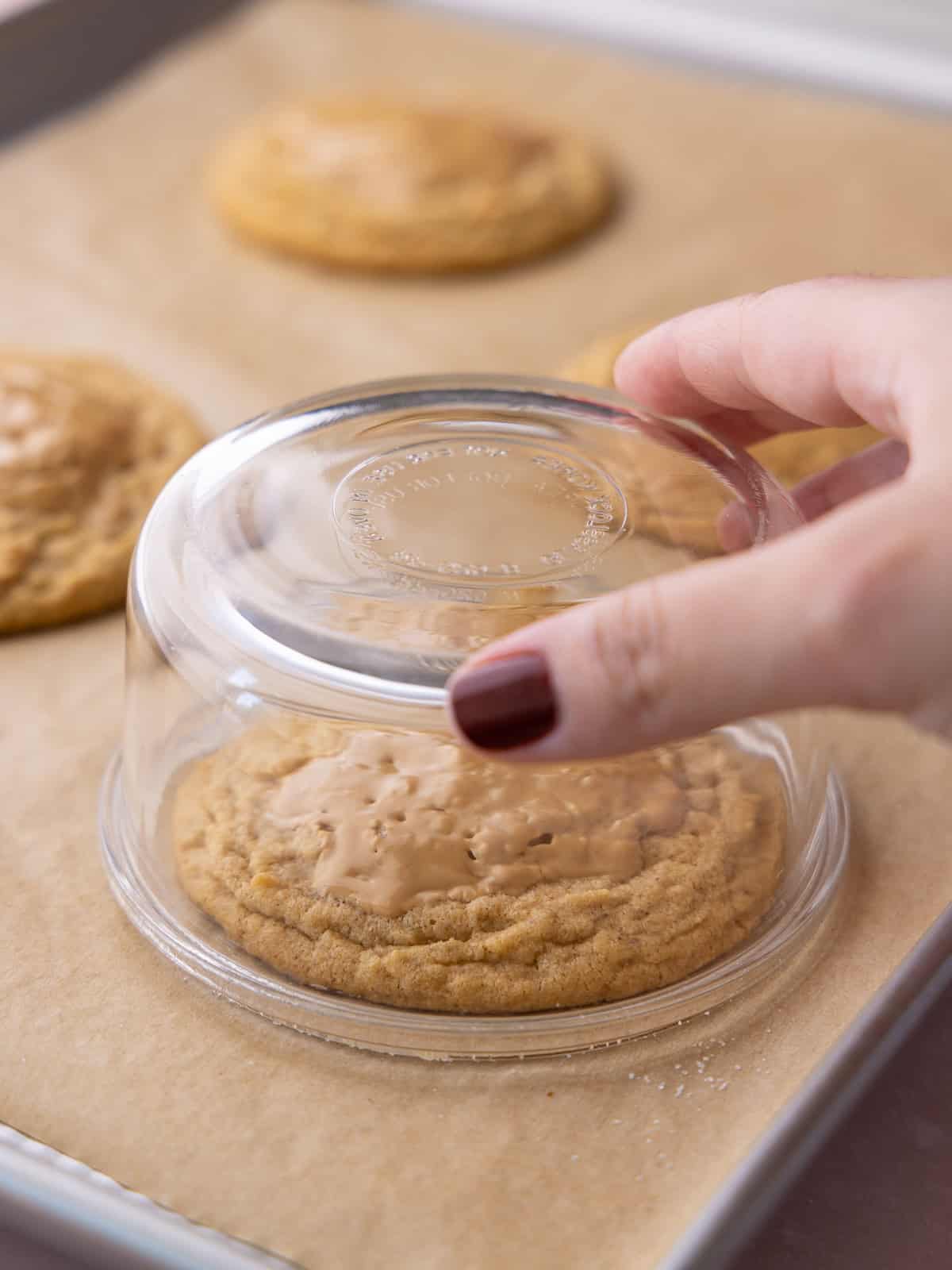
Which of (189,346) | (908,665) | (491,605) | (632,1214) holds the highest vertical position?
(908,665)

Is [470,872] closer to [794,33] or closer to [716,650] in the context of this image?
[716,650]

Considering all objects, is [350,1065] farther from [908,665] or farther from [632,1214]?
[908,665]

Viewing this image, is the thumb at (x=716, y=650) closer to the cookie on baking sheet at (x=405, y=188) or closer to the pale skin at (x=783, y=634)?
the pale skin at (x=783, y=634)

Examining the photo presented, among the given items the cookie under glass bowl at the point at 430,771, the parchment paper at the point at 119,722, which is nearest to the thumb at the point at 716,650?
the cookie under glass bowl at the point at 430,771

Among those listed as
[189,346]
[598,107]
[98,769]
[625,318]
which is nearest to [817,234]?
[625,318]

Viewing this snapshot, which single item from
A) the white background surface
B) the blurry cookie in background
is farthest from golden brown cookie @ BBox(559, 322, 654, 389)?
the white background surface

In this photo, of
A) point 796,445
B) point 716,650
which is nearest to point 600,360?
point 796,445
